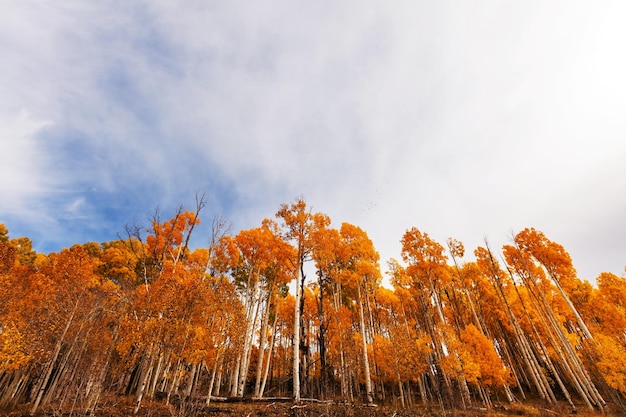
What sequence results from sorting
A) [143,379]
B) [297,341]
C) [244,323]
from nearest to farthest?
[143,379] < [297,341] < [244,323]

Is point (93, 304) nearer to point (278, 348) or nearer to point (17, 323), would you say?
point (17, 323)

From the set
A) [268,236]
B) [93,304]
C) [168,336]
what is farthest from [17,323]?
[268,236]

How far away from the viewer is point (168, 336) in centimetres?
1034

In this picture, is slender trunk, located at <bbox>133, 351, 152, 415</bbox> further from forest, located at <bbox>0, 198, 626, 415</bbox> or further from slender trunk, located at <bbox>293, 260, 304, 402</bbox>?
slender trunk, located at <bbox>293, 260, 304, 402</bbox>

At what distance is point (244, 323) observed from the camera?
14.3 meters

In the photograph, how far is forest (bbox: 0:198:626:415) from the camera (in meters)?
11.2

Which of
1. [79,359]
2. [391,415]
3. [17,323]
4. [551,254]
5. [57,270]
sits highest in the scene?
[551,254]

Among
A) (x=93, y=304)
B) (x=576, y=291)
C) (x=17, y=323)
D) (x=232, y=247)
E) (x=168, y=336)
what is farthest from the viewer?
(x=576, y=291)

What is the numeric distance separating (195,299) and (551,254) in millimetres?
24603

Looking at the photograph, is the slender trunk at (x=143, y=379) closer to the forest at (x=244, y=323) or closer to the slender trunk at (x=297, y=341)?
the forest at (x=244, y=323)

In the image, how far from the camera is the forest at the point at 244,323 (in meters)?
11.2

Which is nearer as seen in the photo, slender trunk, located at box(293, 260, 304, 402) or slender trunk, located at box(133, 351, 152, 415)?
slender trunk, located at box(133, 351, 152, 415)

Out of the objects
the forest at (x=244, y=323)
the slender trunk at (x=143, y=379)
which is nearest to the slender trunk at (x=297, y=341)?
the forest at (x=244, y=323)

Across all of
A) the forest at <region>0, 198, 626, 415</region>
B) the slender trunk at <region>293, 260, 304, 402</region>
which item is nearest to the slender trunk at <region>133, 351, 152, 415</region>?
the forest at <region>0, 198, 626, 415</region>
